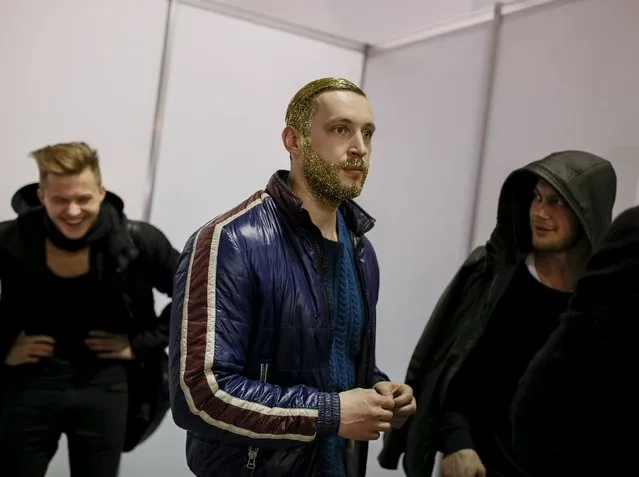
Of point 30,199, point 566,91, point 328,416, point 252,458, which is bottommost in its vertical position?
point 252,458

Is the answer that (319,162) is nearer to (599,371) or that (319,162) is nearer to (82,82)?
(599,371)

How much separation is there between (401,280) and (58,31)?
59.1 inches

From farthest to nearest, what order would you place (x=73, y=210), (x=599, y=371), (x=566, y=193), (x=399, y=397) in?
(x=73, y=210), (x=566, y=193), (x=399, y=397), (x=599, y=371)

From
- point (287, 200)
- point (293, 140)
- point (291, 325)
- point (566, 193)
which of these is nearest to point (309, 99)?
point (293, 140)

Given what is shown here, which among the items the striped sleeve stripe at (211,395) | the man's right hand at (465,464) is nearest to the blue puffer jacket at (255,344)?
the striped sleeve stripe at (211,395)

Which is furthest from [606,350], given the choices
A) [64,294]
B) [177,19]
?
[177,19]

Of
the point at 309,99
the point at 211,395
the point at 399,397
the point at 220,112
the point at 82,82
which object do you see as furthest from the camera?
the point at 220,112

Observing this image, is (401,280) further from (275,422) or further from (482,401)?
(275,422)

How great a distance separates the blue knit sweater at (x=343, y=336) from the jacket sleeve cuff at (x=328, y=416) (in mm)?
106

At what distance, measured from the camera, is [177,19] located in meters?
2.64

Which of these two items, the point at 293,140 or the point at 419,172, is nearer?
the point at 293,140

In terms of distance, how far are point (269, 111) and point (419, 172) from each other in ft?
1.98

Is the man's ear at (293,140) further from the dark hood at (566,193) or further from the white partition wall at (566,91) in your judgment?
the white partition wall at (566,91)

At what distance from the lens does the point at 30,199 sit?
7.44 ft
